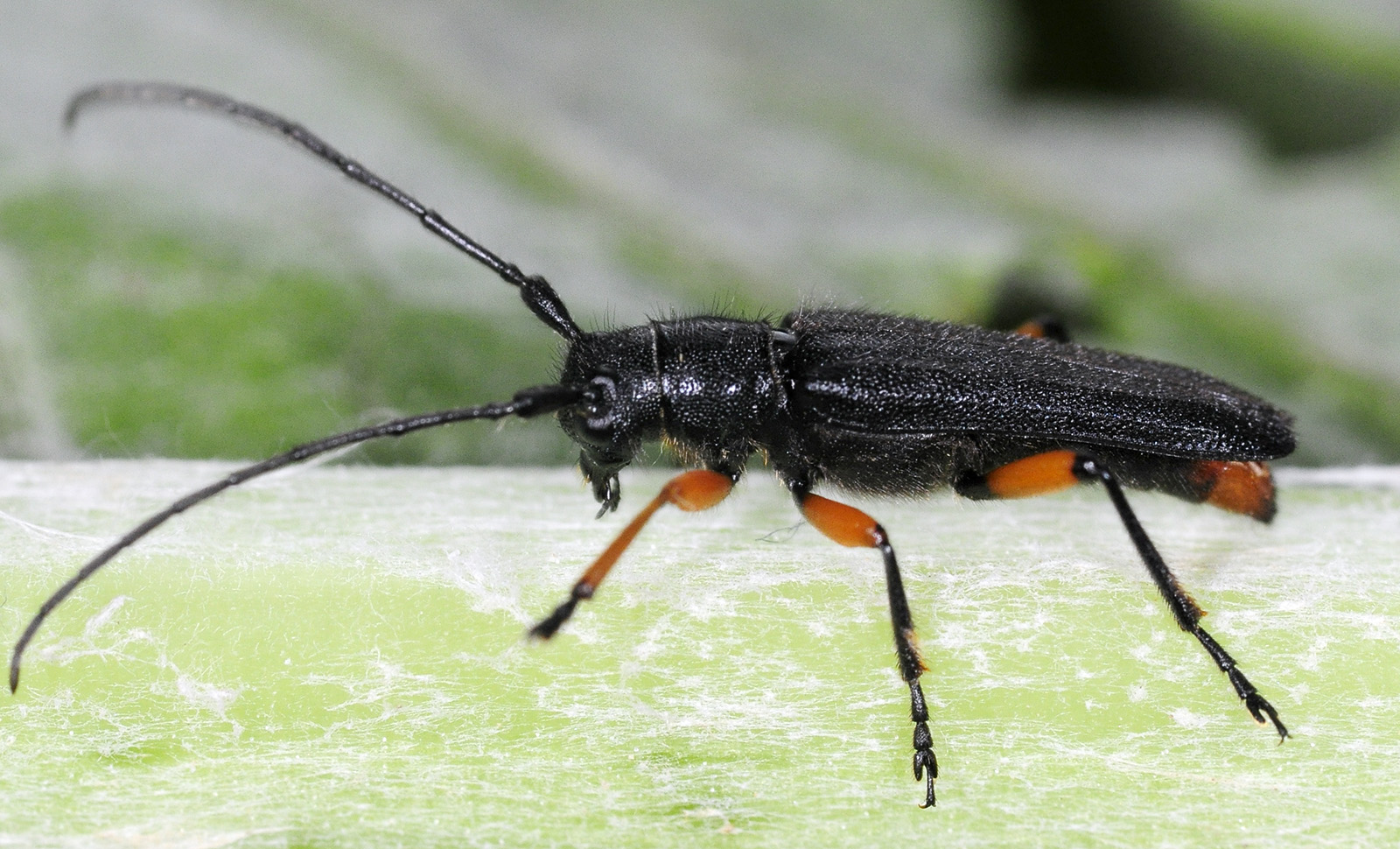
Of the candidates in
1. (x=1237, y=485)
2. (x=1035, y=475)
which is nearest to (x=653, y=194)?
(x=1035, y=475)

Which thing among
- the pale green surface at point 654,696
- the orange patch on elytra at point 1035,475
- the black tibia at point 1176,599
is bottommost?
the pale green surface at point 654,696

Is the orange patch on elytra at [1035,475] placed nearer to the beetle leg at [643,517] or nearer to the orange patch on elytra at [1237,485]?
the orange patch on elytra at [1237,485]

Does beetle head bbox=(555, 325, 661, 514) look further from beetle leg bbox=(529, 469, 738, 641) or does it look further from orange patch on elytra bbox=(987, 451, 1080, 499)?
orange patch on elytra bbox=(987, 451, 1080, 499)

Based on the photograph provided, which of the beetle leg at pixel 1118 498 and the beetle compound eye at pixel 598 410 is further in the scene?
the beetle compound eye at pixel 598 410

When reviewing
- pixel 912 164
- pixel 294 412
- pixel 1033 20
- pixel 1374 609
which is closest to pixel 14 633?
pixel 294 412

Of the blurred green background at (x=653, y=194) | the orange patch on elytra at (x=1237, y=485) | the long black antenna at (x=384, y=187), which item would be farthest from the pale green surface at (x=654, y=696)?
the blurred green background at (x=653, y=194)

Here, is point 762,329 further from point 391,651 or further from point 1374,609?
point 1374,609

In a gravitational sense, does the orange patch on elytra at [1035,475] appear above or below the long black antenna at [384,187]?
below
